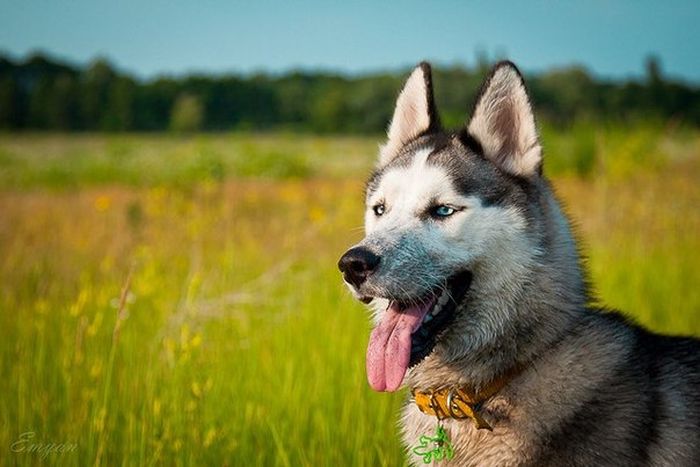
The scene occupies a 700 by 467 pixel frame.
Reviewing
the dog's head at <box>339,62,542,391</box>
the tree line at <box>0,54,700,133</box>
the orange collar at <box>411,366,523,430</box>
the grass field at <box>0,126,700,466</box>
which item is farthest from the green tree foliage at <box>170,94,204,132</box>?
the orange collar at <box>411,366,523,430</box>

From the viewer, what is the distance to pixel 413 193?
293 centimetres

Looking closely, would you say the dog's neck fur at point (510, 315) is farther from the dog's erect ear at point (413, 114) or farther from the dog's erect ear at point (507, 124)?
the dog's erect ear at point (413, 114)

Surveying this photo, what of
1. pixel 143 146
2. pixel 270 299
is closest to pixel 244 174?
pixel 143 146

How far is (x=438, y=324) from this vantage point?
2736 millimetres

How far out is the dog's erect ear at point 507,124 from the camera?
287 cm

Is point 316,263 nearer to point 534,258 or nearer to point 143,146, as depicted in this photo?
point 534,258

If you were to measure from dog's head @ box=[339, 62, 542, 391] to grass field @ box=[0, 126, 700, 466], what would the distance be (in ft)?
1.71

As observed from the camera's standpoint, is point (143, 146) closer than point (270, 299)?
No

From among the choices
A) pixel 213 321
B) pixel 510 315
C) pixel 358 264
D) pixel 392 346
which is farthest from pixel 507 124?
pixel 213 321

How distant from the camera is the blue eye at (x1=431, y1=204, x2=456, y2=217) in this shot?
2.84 meters

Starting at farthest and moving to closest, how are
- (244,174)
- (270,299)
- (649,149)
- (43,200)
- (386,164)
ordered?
(244,174), (43,200), (649,149), (270,299), (386,164)

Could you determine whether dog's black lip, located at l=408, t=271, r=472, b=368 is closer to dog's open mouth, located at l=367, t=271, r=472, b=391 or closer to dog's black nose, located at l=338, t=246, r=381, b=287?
dog's open mouth, located at l=367, t=271, r=472, b=391

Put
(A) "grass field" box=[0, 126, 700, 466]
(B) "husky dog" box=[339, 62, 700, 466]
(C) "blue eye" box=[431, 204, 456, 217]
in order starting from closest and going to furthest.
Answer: (B) "husky dog" box=[339, 62, 700, 466], (C) "blue eye" box=[431, 204, 456, 217], (A) "grass field" box=[0, 126, 700, 466]

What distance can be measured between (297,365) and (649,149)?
11.3m
